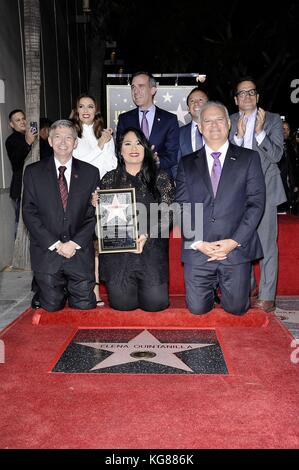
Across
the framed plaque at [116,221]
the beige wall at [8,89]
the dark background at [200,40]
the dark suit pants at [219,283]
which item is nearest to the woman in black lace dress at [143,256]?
the framed plaque at [116,221]

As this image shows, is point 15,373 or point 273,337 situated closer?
point 15,373

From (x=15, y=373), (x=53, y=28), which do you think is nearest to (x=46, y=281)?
(x=15, y=373)

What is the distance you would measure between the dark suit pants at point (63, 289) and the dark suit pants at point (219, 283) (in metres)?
0.86

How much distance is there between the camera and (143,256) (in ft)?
14.1

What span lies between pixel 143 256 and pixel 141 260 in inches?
1.5

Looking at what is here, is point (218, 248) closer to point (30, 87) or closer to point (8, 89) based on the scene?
point (30, 87)

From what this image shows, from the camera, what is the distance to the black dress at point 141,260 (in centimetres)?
428

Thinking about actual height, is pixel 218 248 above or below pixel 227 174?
below

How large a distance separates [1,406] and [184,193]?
221cm

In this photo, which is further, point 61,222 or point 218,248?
point 61,222

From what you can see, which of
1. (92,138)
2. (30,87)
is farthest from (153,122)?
(30,87)

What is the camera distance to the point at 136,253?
14.1 ft

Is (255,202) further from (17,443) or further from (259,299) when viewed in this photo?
(17,443)

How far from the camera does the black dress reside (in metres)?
4.28
